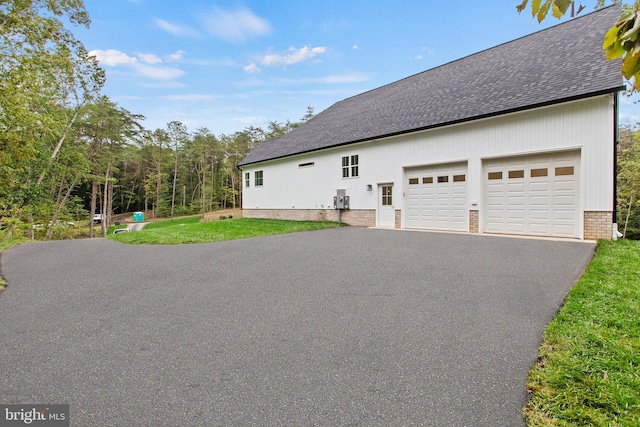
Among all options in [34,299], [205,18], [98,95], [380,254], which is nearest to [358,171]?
[380,254]

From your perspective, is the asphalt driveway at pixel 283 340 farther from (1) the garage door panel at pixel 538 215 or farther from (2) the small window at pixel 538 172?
(2) the small window at pixel 538 172

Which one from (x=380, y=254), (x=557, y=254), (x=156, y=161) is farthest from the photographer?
(x=156, y=161)

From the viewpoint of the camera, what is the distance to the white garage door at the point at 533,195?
27.0 feet

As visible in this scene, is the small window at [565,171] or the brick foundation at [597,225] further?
the small window at [565,171]

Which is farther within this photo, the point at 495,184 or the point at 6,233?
the point at 6,233

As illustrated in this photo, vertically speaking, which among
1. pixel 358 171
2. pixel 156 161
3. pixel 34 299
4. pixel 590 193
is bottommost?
pixel 34 299

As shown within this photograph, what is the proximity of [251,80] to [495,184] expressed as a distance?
15.4 meters

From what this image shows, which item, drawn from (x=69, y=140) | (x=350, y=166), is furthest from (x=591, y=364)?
(x=69, y=140)

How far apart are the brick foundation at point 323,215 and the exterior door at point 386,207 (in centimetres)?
37

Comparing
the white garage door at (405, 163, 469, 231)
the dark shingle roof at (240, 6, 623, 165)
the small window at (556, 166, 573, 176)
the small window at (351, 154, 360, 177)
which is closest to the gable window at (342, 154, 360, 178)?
the small window at (351, 154, 360, 177)

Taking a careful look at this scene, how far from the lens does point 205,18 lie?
35.5 ft

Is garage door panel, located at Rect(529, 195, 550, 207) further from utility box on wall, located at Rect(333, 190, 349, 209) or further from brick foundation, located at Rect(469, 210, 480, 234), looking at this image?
utility box on wall, located at Rect(333, 190, 349, 209)

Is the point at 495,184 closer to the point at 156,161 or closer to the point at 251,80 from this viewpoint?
the point at 251,80

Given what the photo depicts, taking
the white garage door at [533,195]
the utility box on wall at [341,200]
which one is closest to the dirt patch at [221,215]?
the utility box on wall at [341,200]
